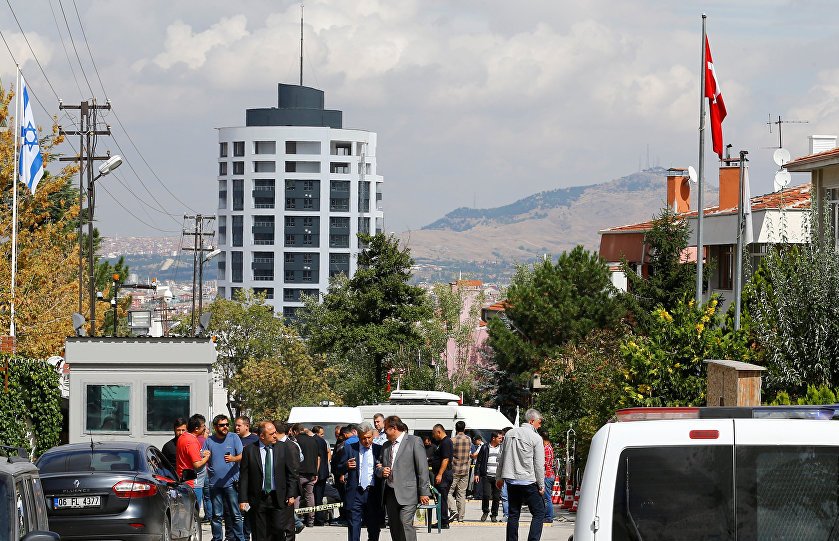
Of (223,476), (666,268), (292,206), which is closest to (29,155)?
(223,476)

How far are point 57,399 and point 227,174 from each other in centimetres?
15356

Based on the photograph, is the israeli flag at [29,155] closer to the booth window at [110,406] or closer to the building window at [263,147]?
the booth window at [110,406]

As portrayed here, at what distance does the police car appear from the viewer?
5707 mm

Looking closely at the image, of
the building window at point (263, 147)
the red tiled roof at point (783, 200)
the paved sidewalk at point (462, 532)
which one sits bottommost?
the paved sidewalk at point (462, 532)

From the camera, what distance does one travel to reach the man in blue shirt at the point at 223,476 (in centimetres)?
1642

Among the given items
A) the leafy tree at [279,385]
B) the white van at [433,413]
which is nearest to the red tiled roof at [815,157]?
the white van at [433,413]

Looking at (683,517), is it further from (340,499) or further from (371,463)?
(340,499)

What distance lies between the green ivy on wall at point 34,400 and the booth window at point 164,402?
3.41 meters

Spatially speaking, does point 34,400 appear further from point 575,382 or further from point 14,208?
point 575,382

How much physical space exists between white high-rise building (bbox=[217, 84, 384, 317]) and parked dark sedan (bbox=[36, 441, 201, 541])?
155 metres

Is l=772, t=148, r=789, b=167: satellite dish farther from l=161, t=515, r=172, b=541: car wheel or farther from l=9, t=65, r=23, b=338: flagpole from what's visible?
l=161, t=515, r=172, b=541: car wheel

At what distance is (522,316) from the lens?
58.7m

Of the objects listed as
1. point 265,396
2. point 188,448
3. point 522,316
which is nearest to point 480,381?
point 265,396

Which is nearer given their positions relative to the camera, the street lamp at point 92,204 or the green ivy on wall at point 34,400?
the green ivy on wall at point 34,400
